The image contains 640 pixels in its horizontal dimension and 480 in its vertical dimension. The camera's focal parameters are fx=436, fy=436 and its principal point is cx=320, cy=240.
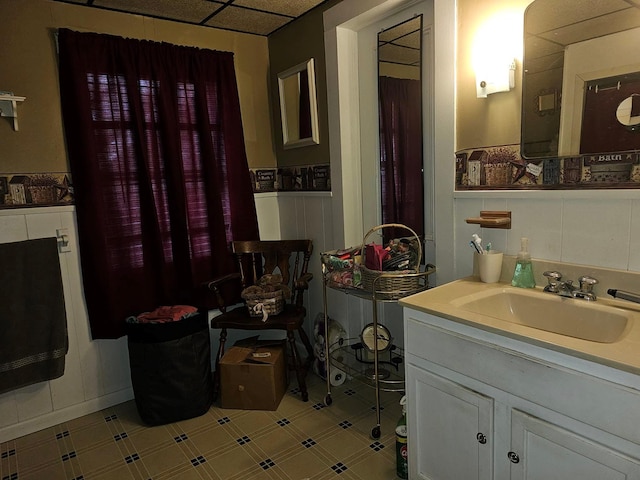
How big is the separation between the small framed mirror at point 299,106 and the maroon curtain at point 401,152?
467 millimetres

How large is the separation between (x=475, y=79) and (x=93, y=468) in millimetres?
2518

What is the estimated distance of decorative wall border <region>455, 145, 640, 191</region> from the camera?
1477 millimetres

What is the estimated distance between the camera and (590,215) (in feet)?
5.16

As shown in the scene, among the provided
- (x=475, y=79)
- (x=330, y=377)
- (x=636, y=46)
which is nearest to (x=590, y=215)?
(x=636, y=46)

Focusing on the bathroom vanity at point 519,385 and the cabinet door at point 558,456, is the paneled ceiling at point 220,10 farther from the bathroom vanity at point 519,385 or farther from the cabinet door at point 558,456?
the cabinet door at point 558,456

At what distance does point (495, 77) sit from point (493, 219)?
0.57m

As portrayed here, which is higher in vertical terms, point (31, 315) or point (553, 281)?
point (553, 281)

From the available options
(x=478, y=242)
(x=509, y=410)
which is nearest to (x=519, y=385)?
(x=509, y=410)

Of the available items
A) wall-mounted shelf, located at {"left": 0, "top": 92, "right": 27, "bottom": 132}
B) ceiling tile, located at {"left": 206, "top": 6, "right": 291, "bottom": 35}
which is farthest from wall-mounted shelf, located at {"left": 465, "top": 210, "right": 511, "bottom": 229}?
wall-mounted shelf, located at {"left": 0, "top": 92, "right": 27, "bottom": 132}

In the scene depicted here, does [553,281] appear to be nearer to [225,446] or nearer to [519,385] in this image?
[519,385]

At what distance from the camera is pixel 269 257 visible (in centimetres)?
298

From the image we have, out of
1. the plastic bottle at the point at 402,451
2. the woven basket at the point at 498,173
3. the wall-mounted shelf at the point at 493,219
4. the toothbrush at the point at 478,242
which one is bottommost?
the plastic bottle at the point at 402,451

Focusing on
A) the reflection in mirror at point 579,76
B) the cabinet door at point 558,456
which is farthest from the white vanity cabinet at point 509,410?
the reflection in mirror at point 579,76

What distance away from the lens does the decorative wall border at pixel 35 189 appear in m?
2.26
